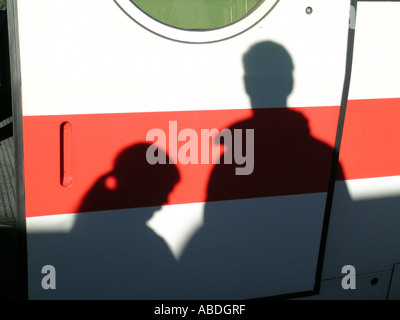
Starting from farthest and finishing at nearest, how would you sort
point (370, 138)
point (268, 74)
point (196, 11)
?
1. point (370, 138)
2. point (268, 74)
3. point (196, 11)

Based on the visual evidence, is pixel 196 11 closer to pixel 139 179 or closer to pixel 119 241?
pixel 139 179

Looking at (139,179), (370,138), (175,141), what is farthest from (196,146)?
(370,138)

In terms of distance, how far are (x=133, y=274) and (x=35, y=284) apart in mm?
369

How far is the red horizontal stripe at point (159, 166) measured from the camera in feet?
5.60

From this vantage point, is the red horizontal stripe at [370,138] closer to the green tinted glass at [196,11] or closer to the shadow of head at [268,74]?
the shadow of head at [268,74]

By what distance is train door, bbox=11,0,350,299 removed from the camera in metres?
1.69

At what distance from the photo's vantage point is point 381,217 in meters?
2.29

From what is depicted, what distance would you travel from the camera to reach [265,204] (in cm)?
203

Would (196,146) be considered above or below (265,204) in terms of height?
above

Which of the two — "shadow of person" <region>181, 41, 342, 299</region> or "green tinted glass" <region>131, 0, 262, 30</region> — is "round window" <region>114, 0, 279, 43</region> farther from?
"shadow of person" <region>181, 41, 342, 299</region>

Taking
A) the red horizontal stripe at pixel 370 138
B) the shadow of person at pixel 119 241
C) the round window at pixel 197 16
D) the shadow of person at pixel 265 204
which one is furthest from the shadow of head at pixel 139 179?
the red horizontal stripe at pixel 370 138

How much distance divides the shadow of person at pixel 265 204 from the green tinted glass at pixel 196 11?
16cm

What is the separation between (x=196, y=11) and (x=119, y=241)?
3.06 feet
